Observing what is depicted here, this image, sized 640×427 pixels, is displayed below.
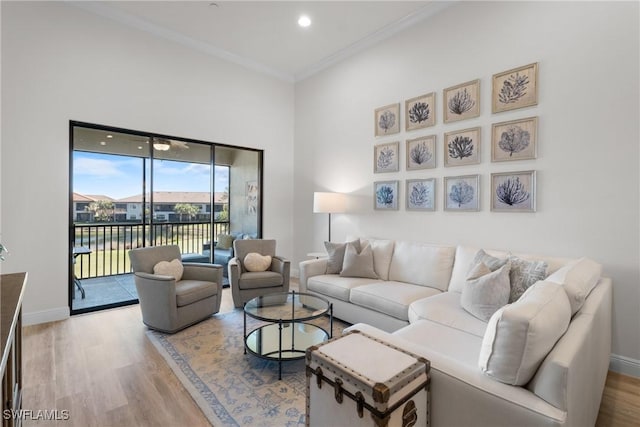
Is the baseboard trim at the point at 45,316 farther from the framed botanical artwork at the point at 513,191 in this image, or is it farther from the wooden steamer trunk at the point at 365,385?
the framed botanical artwork at the point at 513,191

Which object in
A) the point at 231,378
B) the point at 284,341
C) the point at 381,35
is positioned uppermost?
the point at 381,35

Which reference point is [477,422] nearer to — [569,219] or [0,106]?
[569,219]

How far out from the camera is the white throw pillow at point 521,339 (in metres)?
1.12

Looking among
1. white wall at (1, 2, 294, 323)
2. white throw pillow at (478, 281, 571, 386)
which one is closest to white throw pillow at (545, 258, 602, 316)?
white throw pillow at (478, 281, 571, 386)

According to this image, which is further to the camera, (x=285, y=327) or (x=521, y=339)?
(x=285, y=327)

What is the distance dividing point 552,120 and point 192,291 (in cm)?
375

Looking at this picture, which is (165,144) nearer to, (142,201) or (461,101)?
(142,201)

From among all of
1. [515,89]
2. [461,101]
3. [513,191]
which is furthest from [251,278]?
[515,89]

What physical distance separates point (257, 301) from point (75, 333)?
1.88m

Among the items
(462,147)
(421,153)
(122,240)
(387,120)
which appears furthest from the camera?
(122,240)

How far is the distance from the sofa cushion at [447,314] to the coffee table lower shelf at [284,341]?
78 centimetres

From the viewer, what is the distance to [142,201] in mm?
4105

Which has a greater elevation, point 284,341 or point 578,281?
point 578,281

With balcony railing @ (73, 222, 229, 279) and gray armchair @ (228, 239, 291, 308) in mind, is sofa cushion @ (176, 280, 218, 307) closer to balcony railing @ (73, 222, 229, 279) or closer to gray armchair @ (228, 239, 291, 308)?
gray armchair @ (228, 239, 291, 308)
